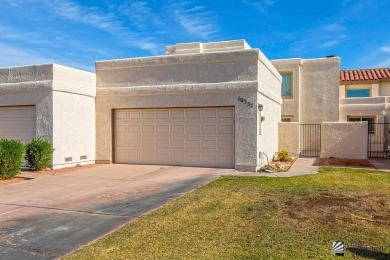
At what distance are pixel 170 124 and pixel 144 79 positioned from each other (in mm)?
2390

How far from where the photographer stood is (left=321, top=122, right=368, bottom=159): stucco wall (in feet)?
64.6

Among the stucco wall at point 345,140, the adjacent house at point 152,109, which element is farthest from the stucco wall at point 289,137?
the adjacent house at point 152,109

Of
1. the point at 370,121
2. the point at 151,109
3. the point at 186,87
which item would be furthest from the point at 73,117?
the point at 370,121

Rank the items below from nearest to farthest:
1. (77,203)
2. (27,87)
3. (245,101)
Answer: (77,203)
(245,101)
(27,87)

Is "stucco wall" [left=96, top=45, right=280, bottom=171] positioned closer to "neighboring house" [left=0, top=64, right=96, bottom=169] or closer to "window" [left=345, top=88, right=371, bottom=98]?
"neighboring house" [left=0, top=64, right=96, bottom=169]

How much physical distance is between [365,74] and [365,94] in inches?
63.2

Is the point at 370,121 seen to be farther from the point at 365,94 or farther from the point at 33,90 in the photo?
the point at 33,90

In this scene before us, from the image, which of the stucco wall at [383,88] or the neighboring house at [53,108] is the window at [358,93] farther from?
the neighboring house at [53,108]

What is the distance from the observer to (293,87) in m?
24.1

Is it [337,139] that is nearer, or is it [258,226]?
[258,226]

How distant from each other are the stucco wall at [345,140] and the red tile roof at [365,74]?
9.03 m

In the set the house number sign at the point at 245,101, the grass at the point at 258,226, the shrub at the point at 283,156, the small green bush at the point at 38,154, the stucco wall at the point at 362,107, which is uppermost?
the stucco wall at the point at 362,107

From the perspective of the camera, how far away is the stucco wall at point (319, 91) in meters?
23.8

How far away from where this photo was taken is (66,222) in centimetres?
690
